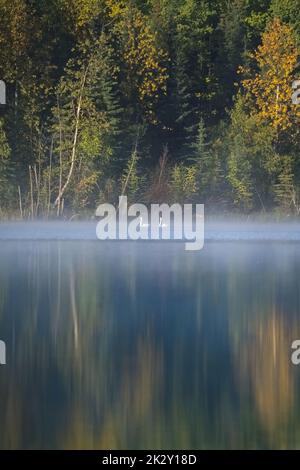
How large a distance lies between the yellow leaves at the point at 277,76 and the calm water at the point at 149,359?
19.6 meters

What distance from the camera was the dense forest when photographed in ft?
126

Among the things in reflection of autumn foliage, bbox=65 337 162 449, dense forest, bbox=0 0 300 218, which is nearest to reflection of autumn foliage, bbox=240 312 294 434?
reflection of autumn foliage, bbox=65 337 162 449

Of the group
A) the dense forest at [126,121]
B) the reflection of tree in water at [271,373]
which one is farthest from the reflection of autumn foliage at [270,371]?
the dense forest at [126,121]

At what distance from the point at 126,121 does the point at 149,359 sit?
30.6 meters

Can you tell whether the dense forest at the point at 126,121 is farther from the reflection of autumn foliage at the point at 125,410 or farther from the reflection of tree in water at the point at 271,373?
the reflection of autumn foliage at the point at 125,410

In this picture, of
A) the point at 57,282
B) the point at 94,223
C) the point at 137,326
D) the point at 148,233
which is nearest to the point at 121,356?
the point at 137,326

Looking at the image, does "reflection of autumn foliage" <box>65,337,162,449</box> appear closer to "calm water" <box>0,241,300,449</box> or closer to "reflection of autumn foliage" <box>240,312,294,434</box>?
"calm water" <box>0,241,300,449</box>

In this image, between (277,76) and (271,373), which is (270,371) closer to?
(271,373)

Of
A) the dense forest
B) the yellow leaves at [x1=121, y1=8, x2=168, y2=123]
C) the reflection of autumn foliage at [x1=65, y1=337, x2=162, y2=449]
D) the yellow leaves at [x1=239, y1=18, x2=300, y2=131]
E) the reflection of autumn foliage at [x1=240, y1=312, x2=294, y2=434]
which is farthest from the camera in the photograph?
the yellow leaves at [x1=121, y1=8, x2=168, y2=123]

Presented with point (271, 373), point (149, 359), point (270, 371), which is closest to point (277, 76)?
point (149, 359)

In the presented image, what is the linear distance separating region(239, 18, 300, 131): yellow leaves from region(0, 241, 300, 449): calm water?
19.6 m

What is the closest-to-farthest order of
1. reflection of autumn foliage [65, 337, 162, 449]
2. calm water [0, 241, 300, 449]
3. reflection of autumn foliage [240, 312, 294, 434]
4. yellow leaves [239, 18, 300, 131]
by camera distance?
reflection of autumn foliage [65, 337, 162, 449], calm water [0, 241, 300, 449], reflection of autumn foliage [240, 312, 294, 434], yellow leaves [239, 18, 300, 131]

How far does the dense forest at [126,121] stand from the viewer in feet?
126

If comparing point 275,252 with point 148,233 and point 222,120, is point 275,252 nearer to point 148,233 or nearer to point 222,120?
point 148,233
